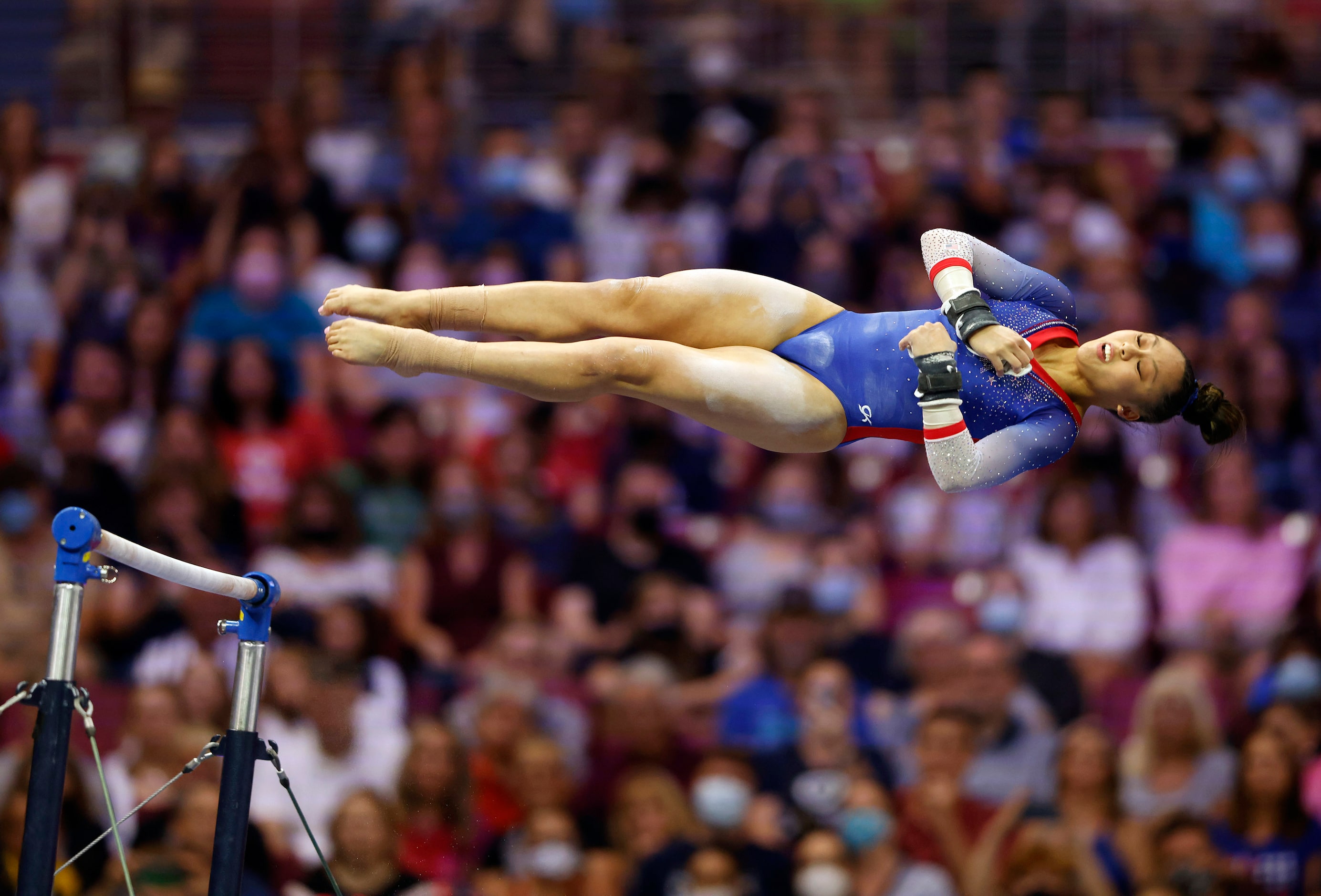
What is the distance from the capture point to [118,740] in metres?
7.55

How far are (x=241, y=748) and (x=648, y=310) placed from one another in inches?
78.6

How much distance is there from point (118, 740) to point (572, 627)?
234 cm

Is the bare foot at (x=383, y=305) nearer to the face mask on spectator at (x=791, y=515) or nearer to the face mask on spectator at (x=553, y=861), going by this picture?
the face mask on spectator at (x=553, y=861)

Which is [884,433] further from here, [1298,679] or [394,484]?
[394,484]

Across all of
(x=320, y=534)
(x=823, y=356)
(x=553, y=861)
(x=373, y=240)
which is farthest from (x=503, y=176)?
(x=823, y=356)

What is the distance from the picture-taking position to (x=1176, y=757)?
24.6ft

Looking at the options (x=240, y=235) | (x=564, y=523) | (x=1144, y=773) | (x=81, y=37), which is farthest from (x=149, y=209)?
(x=1144, y=773)

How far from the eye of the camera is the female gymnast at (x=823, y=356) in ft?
16.0

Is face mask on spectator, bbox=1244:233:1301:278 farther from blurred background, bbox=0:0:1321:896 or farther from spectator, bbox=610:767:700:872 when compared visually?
spectator, bbox=610:767:700:872

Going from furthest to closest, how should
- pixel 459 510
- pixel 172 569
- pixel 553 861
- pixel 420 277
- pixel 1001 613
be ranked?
pixel 420 277, pixel 459 510, pixel 1001 613, pixel 553 861, pixel 172 569

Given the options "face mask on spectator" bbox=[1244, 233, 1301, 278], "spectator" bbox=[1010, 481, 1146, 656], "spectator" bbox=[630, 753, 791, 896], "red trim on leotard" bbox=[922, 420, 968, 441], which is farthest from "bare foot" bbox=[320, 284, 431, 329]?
"face mask on spectator" bbox=[1244, 233, 1301, 278]

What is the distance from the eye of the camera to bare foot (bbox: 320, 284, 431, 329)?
16.8 feet

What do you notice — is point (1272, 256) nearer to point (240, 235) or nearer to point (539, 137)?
point (539, 137)

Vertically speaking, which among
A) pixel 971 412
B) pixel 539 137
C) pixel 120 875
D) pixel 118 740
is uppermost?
pixel 539 137
